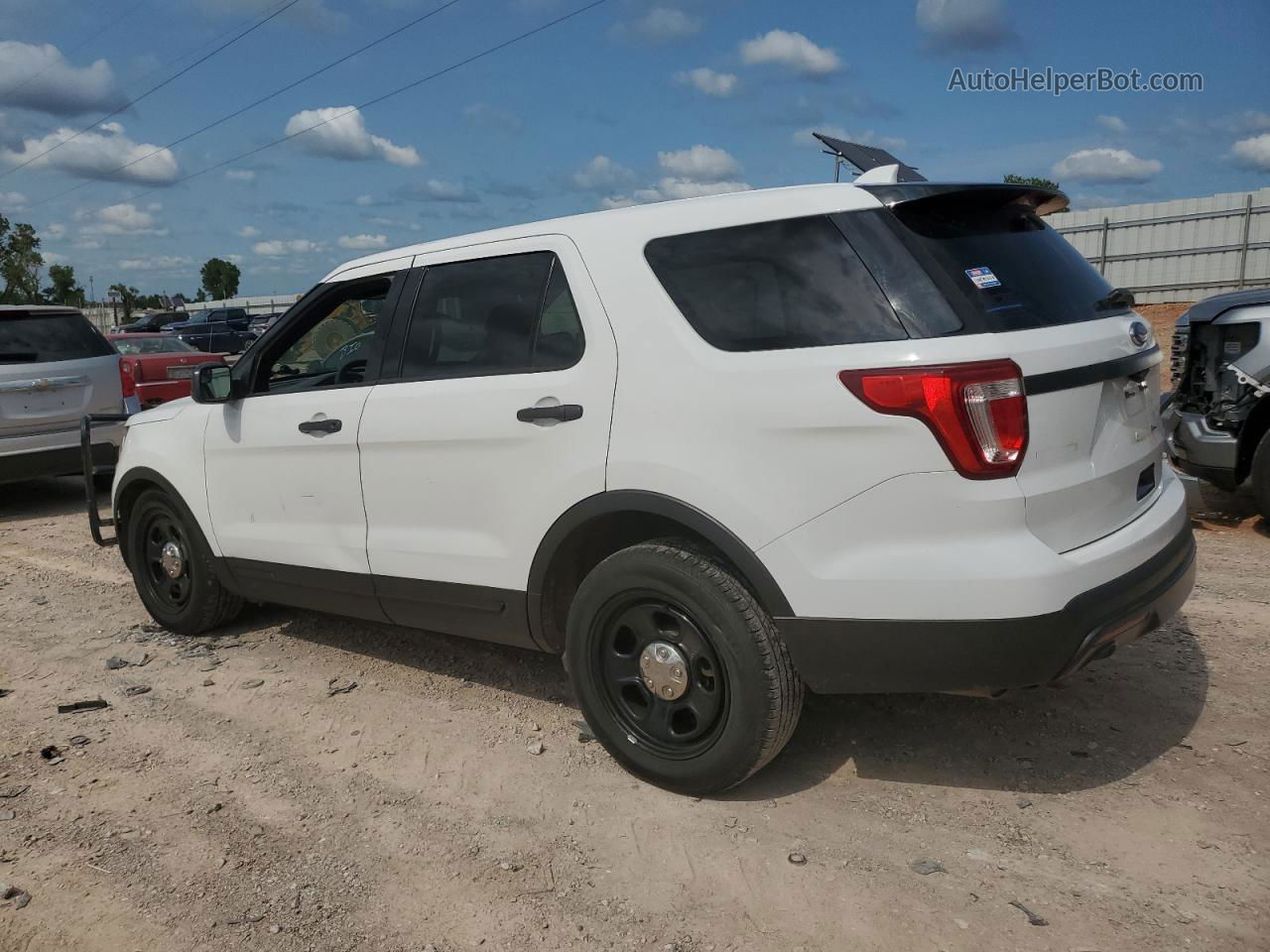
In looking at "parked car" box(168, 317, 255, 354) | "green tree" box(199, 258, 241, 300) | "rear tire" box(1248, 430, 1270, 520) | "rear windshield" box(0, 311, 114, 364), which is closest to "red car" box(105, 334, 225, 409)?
"rear windshield" box(0, 311, 114, 364)

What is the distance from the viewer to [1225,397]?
6.40 m

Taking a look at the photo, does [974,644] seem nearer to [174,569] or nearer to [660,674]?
[660,674]

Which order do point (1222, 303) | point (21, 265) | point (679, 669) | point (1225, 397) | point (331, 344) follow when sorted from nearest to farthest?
point (679, 669), point (331, 344), point (1225, 397), point (1222, 303), point (21, 265)

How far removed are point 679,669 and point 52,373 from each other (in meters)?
7.60

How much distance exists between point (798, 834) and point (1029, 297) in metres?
1.78

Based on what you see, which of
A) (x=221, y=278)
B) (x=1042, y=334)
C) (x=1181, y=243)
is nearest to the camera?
(x=1042, y=334)

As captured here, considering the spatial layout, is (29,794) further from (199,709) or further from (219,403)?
A: (219,403)

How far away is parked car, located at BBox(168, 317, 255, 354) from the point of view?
34656 mm

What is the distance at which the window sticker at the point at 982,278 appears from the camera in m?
2.91

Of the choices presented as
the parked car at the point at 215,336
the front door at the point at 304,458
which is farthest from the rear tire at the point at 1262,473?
the parked car at the point at 215,336

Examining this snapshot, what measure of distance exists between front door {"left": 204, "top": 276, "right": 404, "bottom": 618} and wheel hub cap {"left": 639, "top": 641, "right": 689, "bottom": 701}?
143 cm

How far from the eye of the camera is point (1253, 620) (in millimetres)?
4773

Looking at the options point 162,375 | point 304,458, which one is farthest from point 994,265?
point 162,375

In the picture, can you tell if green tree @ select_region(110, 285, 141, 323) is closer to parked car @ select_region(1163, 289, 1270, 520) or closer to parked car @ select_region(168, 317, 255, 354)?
parked car @ select_region(168, 317, 255, 354)
